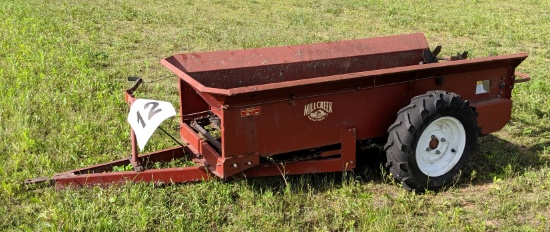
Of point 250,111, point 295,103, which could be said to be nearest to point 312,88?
point 295,103

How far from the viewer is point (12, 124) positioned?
5941 millimetres

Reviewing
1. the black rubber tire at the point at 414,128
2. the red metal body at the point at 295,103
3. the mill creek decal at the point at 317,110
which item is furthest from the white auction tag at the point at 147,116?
the black rubber tire at the point at 414,128

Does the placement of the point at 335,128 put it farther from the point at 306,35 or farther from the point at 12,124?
the point at 306,35

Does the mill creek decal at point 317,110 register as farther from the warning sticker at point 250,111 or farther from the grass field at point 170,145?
the grass field at point 170,145

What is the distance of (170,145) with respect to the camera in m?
5.74

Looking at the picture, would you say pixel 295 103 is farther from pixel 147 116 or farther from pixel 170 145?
pixel 170 145

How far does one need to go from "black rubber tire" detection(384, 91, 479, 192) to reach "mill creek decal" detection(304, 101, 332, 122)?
560 millimetres

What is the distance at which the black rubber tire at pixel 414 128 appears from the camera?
460 centimetres

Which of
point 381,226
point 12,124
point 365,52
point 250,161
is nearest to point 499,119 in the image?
point 365,52

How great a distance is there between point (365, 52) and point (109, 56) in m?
4.74

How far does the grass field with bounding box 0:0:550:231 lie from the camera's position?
428cm

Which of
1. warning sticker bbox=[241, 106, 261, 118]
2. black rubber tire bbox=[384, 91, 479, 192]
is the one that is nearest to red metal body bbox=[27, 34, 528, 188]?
warning sticker bbox=[241, 106, 261, 118]

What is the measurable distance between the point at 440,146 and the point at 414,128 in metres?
0.55

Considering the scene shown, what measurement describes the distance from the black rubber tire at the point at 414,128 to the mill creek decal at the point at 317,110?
0.56 meters
